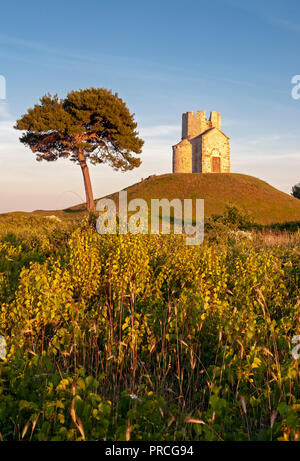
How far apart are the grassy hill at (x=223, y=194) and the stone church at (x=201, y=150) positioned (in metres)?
9.50

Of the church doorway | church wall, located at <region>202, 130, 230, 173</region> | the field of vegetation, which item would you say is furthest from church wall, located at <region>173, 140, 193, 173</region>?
the field of vegetation

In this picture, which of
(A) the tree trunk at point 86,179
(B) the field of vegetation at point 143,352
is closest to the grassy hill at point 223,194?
(A) the tree trunk at point 86,179

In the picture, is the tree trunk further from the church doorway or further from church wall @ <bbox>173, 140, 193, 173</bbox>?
the church doorway

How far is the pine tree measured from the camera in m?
29.6

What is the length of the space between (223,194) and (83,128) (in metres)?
19.1

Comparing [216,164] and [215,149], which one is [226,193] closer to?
[216,164]

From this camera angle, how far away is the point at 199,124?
6188cm

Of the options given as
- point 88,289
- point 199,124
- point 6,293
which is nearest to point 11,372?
point 88,289

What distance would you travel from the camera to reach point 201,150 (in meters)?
56.9

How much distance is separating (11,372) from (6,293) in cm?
364

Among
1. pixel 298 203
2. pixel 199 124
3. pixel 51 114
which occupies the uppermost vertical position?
pixel 199 124
